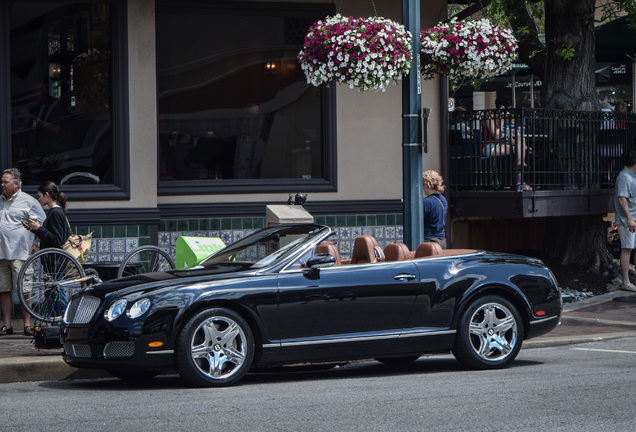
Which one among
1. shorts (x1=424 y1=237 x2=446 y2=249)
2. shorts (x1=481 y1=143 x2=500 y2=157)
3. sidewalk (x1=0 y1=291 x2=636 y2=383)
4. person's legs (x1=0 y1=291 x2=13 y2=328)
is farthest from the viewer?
shorts (x1=481 y1=143 x2=500 y2=157)

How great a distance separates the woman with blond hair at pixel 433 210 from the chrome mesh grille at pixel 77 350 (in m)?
4.96

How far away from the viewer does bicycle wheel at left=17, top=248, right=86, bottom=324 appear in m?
11.0

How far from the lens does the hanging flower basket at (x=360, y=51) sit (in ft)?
34.8

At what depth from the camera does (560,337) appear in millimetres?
11344

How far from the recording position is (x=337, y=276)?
28.4 ft

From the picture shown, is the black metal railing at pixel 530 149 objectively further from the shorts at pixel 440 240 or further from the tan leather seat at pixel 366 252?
the tan leather seat at pixel 366 252

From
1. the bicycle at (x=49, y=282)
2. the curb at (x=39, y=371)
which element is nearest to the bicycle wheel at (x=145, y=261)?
the bicycle at (x=49, y=282)

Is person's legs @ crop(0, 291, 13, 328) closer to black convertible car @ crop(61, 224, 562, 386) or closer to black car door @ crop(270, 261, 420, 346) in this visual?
black convertible car @ crop(61, 224, 562, 386)

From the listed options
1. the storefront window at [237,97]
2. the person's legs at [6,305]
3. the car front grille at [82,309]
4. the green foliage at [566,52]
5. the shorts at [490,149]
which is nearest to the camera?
the car front grille at [82,309]

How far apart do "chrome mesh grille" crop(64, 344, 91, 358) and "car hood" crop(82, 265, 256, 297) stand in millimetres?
444

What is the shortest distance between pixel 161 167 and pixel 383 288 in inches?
221

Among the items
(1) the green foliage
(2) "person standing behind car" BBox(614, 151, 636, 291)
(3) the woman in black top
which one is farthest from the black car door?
(1) the green foliage

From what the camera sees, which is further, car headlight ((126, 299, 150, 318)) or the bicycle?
the bicycle

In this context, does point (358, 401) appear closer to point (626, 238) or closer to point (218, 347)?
point (218, 347)
